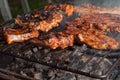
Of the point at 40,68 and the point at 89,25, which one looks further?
the point at 89,25

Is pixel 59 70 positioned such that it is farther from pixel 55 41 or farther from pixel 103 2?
pixel 103 2

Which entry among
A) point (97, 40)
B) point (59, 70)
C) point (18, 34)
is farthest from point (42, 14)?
point (59, 70)

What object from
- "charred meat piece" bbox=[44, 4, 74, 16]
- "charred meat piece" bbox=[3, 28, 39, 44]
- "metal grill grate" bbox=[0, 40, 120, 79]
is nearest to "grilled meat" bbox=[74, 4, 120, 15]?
"charred meat piece" bbox=[44, 4, 74, 16]

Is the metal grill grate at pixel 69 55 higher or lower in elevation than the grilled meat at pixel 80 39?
lower

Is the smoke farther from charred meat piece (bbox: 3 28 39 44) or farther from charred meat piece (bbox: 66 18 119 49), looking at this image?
charred meat piece (bbox: 3 28 39 44)

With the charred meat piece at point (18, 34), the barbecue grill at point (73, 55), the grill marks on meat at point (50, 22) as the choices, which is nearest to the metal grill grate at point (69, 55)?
the barbecue grill at point (73, 55)

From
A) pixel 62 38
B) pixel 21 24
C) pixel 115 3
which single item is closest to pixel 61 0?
pixel 115 3

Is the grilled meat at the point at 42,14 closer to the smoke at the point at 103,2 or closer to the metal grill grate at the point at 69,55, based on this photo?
the smoke at the point at 103,2

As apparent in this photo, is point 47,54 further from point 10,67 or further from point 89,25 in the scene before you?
point 89,25

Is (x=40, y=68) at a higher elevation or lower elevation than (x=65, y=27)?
lower
